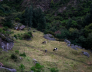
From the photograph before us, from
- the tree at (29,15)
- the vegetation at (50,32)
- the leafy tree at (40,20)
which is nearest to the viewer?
the vegetation at (50,32)

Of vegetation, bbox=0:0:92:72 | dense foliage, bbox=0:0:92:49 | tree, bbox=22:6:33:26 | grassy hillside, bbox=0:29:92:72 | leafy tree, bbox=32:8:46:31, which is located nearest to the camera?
vegetation, bbox=0:0:92:72

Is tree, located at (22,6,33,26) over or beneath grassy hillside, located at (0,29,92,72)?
over

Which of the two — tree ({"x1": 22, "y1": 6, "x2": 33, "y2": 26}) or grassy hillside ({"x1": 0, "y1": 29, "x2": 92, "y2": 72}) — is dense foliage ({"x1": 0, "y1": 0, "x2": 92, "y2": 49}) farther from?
grassy hillside ({"x1": 0, "y1": 29, "x2": 92, "y2": 72})

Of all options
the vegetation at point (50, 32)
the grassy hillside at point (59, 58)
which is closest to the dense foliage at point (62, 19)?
the vegetation at point (50, 32)

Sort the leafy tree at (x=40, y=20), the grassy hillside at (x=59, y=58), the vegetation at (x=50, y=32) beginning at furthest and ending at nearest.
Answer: the leafy tree at (x=40, y=20) → the grassy hillside at (x=59, y=58) → the vegetation at (x=50, y=32)

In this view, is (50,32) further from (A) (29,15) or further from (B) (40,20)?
(A) (29,15)

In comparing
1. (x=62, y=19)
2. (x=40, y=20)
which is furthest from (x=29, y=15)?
(x=62, y=19)

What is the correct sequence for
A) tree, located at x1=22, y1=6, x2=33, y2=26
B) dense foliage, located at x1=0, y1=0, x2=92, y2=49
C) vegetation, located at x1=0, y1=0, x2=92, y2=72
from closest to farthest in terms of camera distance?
vegetation, located at x1=0, y1=0, x2=92, y2=72
dense foliage, located at x1=0, y1=0, x2=92, y2=49
tree, located at x1=22, y1=6, x2=33, y2=26

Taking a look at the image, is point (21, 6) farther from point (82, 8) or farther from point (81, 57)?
point (81, 57)

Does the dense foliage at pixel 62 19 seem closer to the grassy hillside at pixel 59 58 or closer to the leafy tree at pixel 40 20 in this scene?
the leafy tree at pixel 40 20

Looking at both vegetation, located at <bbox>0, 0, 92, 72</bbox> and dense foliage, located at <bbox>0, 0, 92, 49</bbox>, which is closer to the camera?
vegetation, located at <bbox>0, 0, 92, 72</bbox>

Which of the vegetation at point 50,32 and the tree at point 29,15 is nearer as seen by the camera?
the vegetation at point 50,32

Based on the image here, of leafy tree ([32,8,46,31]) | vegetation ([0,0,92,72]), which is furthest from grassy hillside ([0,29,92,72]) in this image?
leafy tree ([32,8,46,31])

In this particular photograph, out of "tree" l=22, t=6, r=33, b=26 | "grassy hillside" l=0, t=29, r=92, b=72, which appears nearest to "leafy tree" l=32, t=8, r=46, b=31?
"tree" l=22, t=6, r=33, b=26
